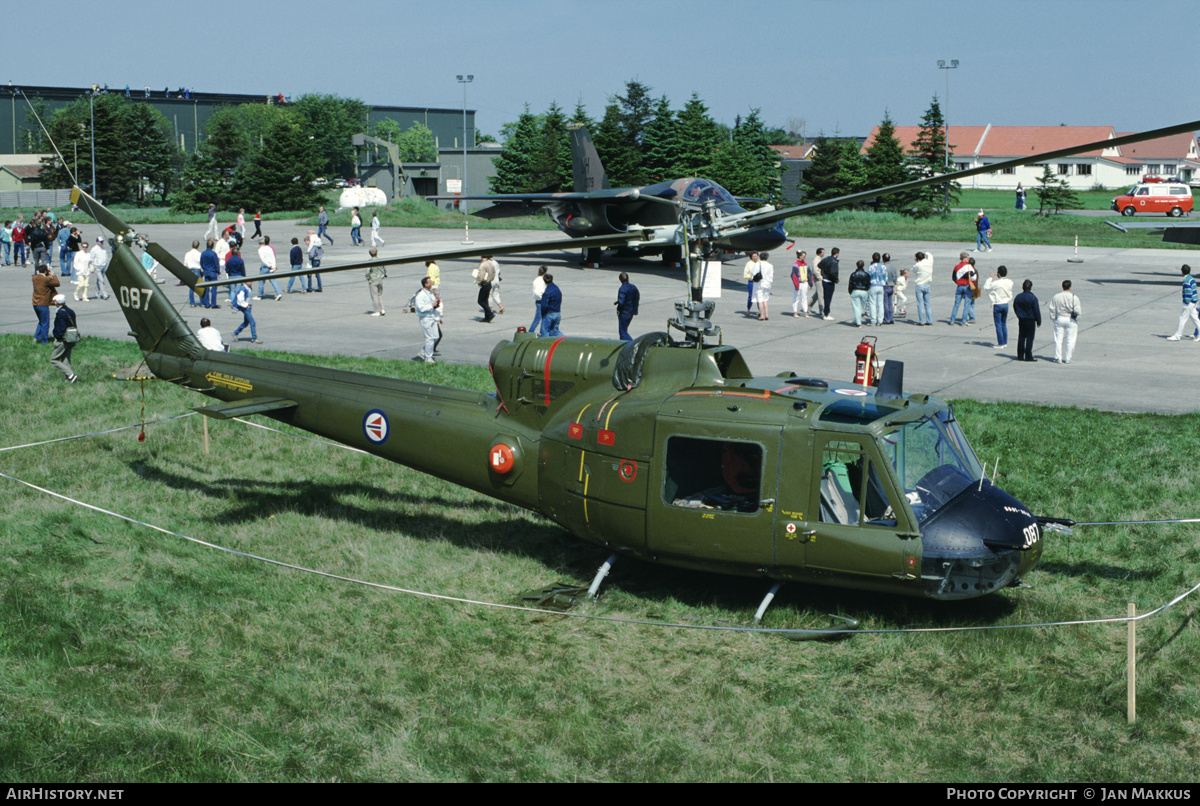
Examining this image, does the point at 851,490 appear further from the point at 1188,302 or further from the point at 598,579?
the point at 1188,302

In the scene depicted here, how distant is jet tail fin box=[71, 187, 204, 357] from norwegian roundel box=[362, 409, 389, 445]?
299cm

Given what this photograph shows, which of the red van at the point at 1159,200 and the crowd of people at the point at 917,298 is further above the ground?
the red van at the point at 1159,200

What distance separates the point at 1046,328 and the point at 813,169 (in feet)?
142

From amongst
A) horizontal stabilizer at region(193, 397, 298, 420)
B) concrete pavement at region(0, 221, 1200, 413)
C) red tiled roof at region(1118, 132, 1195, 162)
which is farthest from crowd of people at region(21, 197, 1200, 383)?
red tiled roof at region(1118, 132, 1195, 162)

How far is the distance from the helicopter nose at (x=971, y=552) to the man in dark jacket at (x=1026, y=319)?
1340cm

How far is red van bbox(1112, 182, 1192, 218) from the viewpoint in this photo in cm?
5600

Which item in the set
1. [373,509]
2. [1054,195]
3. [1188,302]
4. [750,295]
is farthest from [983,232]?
[373,509]

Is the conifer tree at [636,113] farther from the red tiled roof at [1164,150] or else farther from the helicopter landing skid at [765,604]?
the red tiled roof at [1164,150]

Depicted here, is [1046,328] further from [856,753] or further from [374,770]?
[374,770]

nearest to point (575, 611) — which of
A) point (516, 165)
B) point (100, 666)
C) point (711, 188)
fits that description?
point (100, 666)

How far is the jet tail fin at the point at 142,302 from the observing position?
13.2 meters

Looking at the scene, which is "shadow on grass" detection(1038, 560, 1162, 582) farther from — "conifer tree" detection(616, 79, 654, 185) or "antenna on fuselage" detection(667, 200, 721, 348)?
"conifer tree" detection(616, 79, 654, 185)

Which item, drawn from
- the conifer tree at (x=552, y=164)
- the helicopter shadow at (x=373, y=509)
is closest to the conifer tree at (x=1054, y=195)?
the conifer tree at (x=552, y=164)

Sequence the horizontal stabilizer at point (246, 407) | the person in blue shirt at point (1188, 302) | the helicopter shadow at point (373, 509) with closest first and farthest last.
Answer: the horizontal stabilizer at point (246, 407) → the helicopter shadow at point (373, 509) → the person in blue shirt at point (1188, 302)
